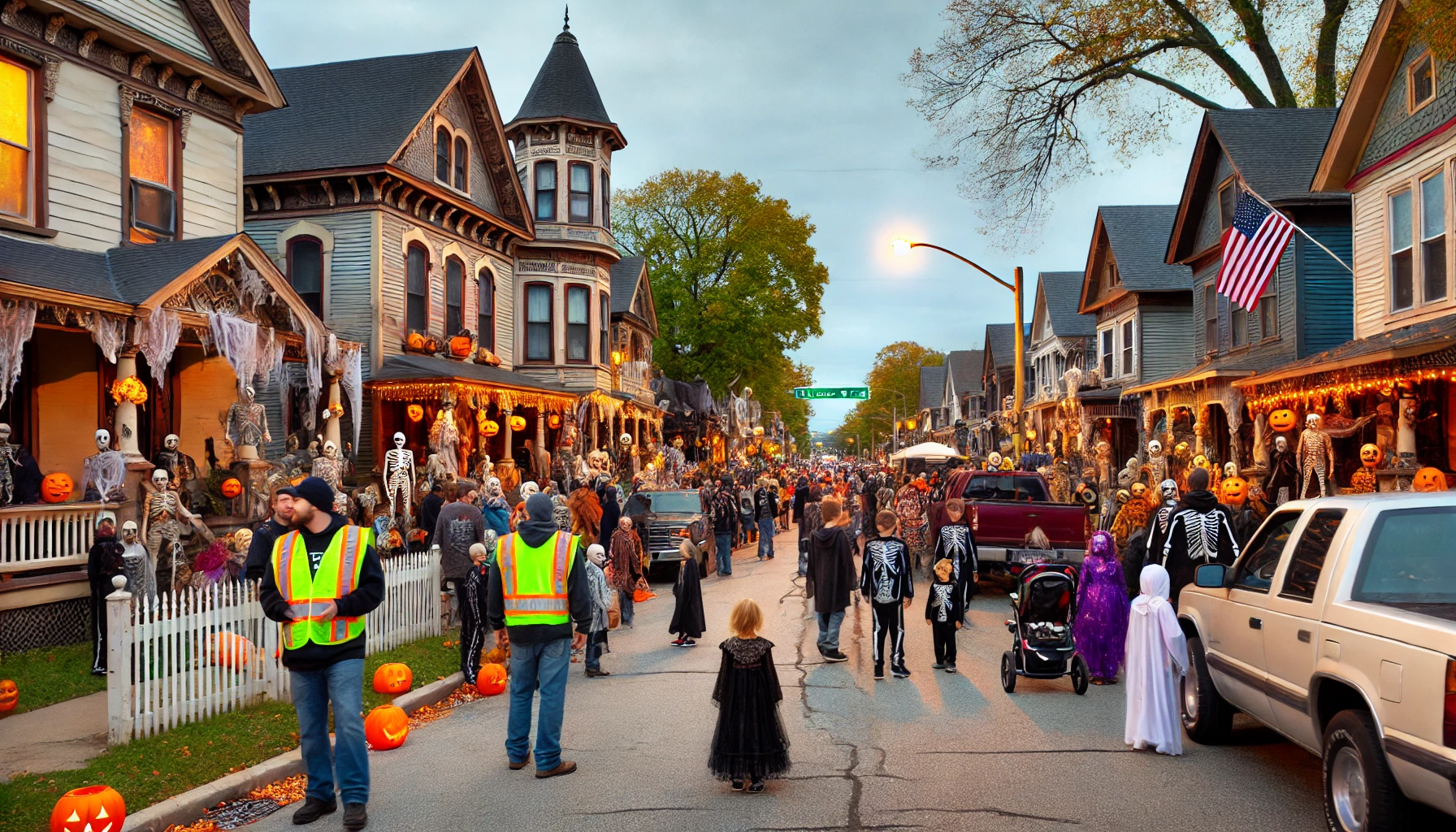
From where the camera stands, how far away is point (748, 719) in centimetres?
658

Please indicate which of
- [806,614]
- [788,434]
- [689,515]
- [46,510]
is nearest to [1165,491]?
[806,614]

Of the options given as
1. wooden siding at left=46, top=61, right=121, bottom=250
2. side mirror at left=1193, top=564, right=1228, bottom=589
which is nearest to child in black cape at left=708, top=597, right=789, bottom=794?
side mirror at left=1193, top=564, right=1228, bottom=589

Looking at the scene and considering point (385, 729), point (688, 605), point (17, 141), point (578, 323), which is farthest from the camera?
point (578, 323)

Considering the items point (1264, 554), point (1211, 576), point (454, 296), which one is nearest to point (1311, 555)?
point (1264, 554)

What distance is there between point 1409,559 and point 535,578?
5043mm

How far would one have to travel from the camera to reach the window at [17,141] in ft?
43.5

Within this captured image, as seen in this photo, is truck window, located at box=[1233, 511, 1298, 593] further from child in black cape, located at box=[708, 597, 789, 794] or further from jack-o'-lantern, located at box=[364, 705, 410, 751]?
jack-o'-lantern, located at box=[364, 705, 410, 751]

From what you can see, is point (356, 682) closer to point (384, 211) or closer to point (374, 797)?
point (374, 797)

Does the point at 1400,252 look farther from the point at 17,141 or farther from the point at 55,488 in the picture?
the point at 17,141

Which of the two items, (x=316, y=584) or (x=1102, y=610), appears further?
(x=1102, y=610)

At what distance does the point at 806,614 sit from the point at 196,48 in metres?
12.9

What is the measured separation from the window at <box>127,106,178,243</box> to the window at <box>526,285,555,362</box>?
13.4m

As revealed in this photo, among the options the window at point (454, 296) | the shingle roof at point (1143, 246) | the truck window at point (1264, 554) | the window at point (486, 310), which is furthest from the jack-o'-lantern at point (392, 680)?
the shingle roof at point (1143, 246)

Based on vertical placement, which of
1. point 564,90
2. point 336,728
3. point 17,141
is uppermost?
point 564,90
